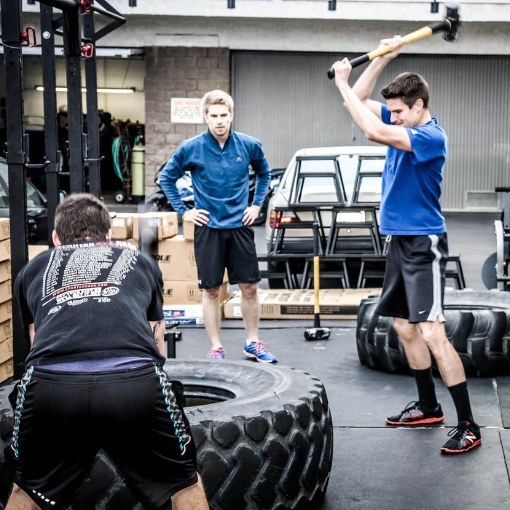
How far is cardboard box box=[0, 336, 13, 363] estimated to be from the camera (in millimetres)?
6180

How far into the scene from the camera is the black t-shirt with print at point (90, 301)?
300 centimetres

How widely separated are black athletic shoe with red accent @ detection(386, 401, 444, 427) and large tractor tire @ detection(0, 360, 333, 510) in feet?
3.93

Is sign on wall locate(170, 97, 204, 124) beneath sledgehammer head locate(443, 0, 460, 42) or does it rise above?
beneath

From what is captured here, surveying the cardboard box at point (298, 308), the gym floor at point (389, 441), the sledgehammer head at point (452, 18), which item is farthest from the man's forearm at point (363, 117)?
the cardboard box at point (298, 308)

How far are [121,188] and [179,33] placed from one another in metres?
5.50

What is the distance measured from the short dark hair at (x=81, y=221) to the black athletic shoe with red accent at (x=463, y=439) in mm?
2340

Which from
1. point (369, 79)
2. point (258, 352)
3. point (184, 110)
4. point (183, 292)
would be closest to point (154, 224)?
point (183, 292)

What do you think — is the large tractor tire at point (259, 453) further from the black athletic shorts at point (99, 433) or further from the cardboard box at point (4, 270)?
the cardboard box at point (4, 270)

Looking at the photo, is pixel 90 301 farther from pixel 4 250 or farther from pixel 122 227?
pixel 122 227

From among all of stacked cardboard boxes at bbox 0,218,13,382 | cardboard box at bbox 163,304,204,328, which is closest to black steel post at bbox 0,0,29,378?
stacked cardboard boxes at bbox 0,218,13,382

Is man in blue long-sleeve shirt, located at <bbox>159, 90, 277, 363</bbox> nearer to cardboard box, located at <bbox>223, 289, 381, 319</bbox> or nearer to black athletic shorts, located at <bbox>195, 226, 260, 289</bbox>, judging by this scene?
black athletic shorts, located at <bbox>195, 226, 260, 289</bbox>

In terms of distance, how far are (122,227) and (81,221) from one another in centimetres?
559

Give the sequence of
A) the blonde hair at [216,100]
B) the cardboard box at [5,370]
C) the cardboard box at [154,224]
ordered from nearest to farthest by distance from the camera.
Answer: the cardboard box at [5,370]
the blonde hair at [216,100]
the cardboard box at [154,224]

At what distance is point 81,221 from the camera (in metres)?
3.27
